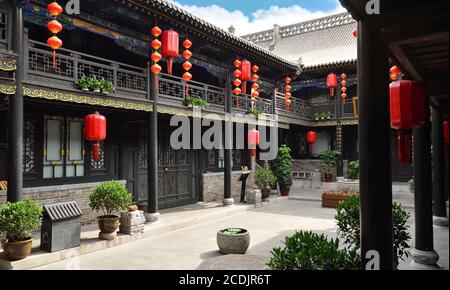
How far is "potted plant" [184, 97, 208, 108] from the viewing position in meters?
10.2

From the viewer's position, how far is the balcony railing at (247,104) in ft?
42.2

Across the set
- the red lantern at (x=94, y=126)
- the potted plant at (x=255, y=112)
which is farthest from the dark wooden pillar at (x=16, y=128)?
the potted plant at (x=255, y=112)

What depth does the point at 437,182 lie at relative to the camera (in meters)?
8.37

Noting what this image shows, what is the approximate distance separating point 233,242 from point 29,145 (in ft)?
17.8

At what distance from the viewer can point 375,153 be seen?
9.36 feet

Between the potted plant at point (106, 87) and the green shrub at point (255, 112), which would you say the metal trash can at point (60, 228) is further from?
the green shrub at point (255, 112)

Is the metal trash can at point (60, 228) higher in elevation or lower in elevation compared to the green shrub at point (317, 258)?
lower

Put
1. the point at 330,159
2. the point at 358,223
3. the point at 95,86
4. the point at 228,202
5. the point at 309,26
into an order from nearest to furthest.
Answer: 1. the point at 358,223
2. the point at 95,86
3. the point at 228,202
4. the point at 330,159
5. the point at 309,26

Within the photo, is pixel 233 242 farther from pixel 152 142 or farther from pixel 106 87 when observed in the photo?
pixel 106 87

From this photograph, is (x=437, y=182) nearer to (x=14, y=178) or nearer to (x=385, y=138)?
(x=385, y=138)

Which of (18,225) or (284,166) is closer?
(18,225)

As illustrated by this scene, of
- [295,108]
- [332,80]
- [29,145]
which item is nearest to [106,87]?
[29,145]

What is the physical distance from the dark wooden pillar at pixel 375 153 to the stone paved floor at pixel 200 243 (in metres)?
3.14

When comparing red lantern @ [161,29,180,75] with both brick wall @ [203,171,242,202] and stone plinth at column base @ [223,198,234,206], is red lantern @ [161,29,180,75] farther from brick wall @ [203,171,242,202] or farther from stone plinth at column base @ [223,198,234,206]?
brick wall @ [203,171,242,202]
